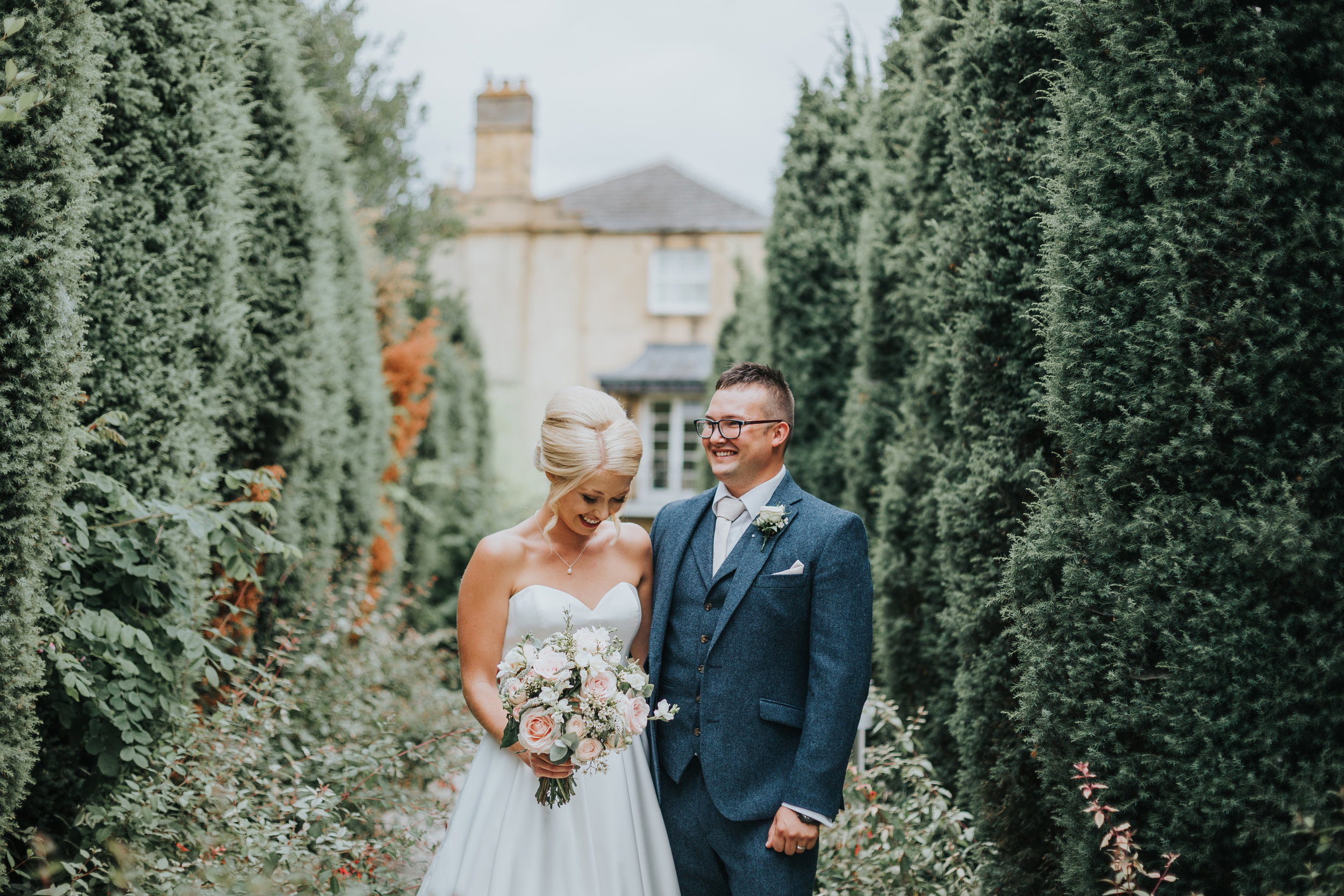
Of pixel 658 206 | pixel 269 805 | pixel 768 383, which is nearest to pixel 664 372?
pixel 658 206

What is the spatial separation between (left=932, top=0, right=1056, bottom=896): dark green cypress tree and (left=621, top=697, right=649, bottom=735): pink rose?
167cm

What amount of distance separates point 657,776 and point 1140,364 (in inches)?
78.5

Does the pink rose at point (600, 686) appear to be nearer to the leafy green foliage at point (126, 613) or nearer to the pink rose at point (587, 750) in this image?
the pink rose at point (587, 750)

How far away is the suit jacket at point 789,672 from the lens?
2779mm

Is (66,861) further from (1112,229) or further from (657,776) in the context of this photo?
(1112,229)

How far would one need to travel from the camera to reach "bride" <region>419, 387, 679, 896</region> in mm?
2801

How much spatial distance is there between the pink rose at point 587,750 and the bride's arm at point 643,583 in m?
0.56

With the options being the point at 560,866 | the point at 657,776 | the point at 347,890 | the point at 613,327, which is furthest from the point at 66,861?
the point at 613,327

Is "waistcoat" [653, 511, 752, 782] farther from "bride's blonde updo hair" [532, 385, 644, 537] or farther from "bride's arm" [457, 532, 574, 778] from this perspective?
"bride's arm" [457, 532, 574, 778]

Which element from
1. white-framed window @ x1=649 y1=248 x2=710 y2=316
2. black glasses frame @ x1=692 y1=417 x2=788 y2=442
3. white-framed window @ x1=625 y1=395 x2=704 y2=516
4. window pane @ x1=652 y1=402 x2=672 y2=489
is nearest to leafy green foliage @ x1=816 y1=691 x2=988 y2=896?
black glasses frame @ x1=692 y1=417 x2=788 y2=442

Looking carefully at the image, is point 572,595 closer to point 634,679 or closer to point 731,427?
point 634,679

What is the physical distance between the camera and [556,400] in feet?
10.3

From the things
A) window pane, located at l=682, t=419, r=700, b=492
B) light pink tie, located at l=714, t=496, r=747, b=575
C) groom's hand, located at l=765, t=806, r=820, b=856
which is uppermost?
light pink tie, located at l=714, t=496, r=747, b=575

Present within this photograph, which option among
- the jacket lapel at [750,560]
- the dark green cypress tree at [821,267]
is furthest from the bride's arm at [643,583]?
the dark green cypress tree at [821,267]
